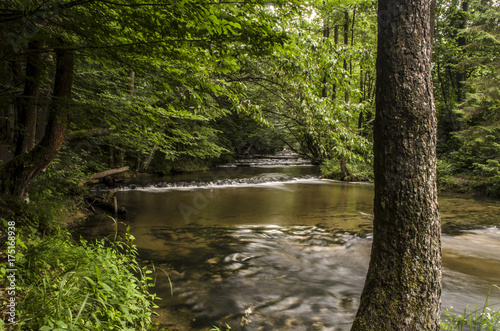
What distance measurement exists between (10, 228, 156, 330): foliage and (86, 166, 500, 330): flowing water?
1.05 m

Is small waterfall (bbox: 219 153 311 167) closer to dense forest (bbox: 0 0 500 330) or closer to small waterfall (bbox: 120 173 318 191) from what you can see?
small waterfall (bbox: 120 173 318 191)

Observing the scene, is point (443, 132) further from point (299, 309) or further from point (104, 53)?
point (104, 53)

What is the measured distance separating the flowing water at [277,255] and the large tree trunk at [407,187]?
57.1 inches

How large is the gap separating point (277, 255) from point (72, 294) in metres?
4.40

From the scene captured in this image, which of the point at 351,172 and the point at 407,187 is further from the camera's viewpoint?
the point at 351,172

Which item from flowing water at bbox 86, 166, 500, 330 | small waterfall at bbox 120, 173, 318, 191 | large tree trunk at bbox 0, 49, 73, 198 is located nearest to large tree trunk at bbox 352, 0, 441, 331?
flowing water at bbox 86, 166, 500, 330

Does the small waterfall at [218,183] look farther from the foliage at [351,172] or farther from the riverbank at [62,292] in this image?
the riverbank at [62,292]

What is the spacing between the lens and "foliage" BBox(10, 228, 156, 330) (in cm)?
217

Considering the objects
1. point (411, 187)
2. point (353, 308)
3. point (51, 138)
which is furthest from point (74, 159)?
point (411, 187)

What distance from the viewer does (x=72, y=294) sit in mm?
2545

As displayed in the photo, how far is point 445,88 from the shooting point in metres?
21.9

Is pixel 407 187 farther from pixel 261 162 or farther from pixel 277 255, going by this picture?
pixel 261 162

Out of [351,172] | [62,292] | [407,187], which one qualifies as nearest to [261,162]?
[351,172]

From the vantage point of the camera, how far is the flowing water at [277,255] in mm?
3969
